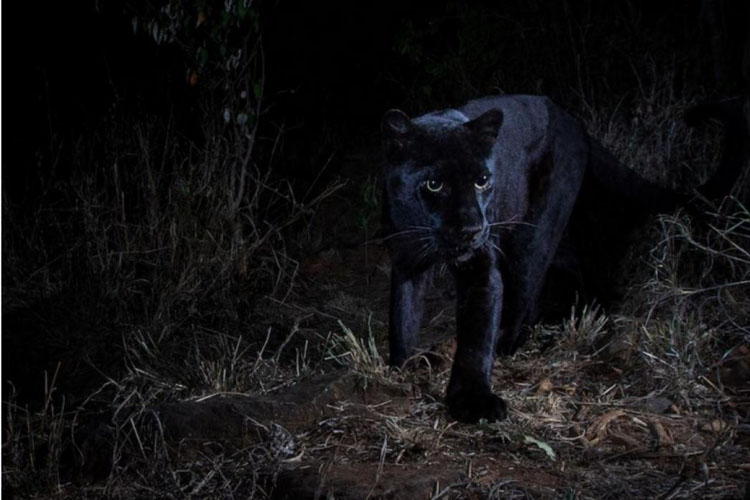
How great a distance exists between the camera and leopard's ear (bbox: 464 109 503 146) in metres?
4.13

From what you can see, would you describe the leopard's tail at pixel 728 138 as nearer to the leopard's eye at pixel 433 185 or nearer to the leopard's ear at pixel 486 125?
the leopard's ear at pixel 486 125

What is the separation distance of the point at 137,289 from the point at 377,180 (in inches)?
77.0

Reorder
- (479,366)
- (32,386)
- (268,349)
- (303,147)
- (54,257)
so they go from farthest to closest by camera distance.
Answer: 1. (303,147)
2. (54,257)
3. (268,349)
4. (32,386)
5. (479,366)

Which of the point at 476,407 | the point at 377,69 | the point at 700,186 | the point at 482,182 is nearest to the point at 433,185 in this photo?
the point at 482,182

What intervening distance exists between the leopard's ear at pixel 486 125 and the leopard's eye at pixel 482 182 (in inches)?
8.5

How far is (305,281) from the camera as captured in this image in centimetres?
616

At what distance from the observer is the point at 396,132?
412cm

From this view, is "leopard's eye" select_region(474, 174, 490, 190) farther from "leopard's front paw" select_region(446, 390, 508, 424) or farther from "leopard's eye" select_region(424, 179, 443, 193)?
"leopard's front paw" select_region(446, 390, 508, 424)

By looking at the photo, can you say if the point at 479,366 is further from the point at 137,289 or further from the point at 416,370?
the point at 137,289

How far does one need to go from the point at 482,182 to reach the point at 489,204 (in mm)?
193

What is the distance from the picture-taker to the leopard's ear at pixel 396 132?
13.4ft

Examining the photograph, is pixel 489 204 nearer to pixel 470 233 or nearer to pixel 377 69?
pixel 470 233

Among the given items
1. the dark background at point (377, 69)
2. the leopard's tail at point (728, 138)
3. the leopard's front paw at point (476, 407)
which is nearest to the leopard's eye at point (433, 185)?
the leopard's front paw at point (476, 407)

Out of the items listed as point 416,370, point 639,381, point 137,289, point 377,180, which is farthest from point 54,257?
point 639,381
